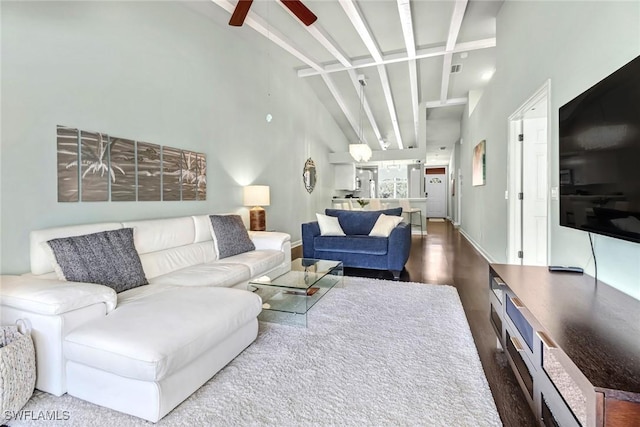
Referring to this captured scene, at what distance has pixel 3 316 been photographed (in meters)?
1.62

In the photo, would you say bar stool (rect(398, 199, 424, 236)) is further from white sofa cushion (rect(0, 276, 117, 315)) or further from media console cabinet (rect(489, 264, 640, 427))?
white sofa cushion (rect(0, 276, 117, 315))

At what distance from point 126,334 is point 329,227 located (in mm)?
3297

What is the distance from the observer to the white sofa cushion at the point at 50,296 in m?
1.51

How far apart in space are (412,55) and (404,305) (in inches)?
155

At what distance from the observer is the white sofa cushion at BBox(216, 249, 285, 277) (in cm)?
309

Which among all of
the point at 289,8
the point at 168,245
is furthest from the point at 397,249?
the point at 289,8

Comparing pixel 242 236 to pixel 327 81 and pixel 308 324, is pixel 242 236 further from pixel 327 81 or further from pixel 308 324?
pixel 327 81

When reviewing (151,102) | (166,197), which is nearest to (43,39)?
(151,102)

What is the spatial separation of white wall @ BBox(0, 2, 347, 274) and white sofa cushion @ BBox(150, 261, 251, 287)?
82 centimetres

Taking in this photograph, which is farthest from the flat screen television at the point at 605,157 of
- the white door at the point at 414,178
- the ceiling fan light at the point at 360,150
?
the white door at the point at 414,178

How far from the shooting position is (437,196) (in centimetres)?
1441

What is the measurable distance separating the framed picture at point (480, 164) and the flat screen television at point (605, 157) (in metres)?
3.43

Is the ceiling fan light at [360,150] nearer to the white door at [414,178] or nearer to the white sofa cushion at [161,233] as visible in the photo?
the white sofa cushion at [161,233]

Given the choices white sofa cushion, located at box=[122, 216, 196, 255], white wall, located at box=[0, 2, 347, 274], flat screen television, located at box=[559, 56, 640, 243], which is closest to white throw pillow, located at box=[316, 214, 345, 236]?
white wall, located at box=[0, 2, 347, 274]
